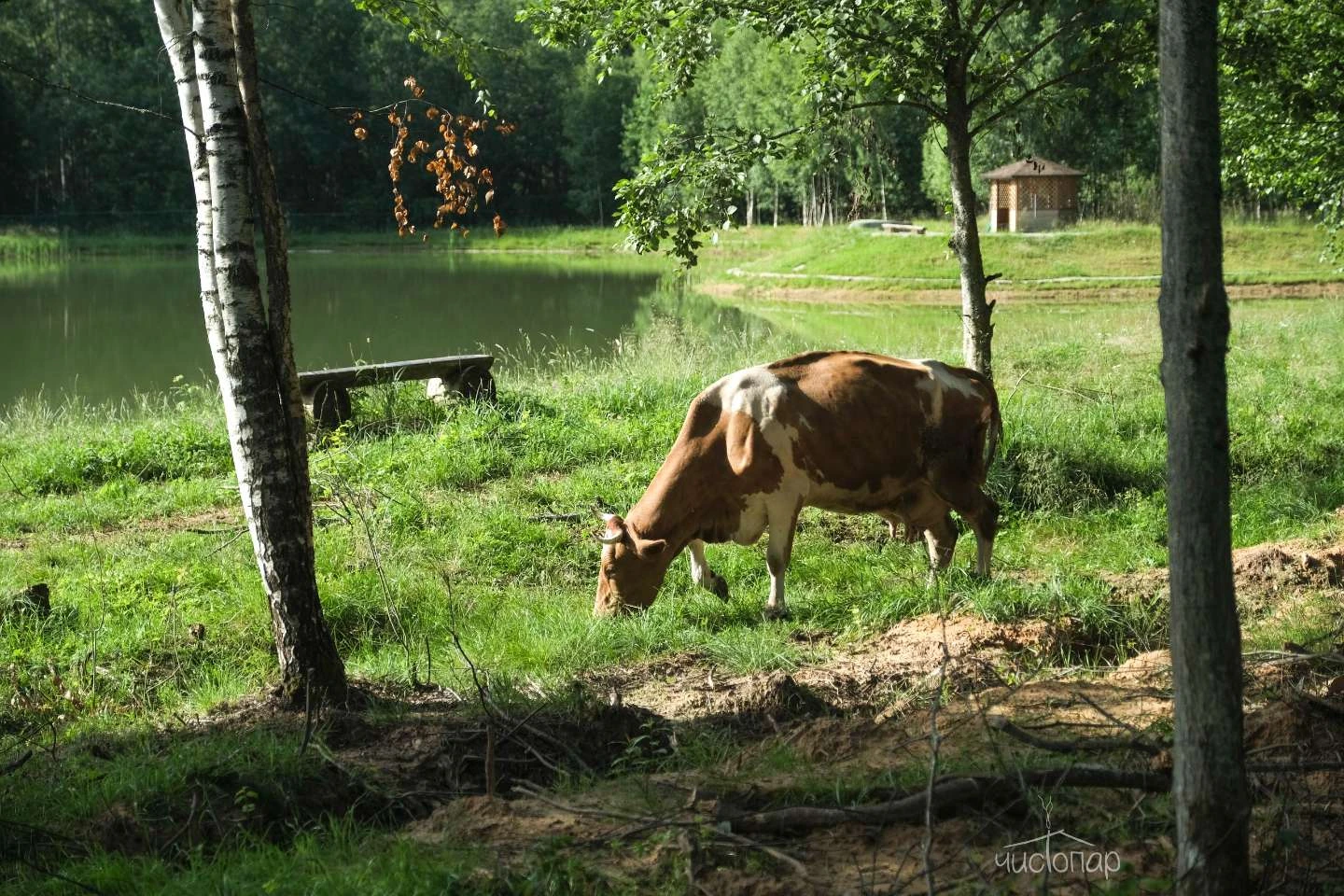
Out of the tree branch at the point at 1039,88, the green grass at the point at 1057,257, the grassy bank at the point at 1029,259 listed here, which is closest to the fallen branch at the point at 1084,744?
the tree branch at the point at 1039,88

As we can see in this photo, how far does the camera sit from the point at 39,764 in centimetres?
553

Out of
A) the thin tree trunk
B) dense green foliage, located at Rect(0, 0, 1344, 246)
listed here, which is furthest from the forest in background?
the thin tree trunk

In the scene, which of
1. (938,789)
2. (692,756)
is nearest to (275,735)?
(692,756)

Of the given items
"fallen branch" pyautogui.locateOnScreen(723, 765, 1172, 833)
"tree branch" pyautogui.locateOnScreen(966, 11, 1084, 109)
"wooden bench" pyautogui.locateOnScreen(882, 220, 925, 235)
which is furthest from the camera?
"wooden bench" pyautogui.locateOnScreen(882, 220, 925, 235)

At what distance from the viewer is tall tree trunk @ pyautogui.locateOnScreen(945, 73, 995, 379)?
11.7 metres

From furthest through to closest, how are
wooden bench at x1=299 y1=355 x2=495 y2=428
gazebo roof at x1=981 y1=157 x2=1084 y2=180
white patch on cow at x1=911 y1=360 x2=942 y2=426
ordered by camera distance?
gazebo roof at x1=981 y1=157 x2=1084 y2=180, wooden bench at x1=299 y1=355 x2=495 y2=428, white patch on cow at x1=911 y1=360 x2=942 y2=426

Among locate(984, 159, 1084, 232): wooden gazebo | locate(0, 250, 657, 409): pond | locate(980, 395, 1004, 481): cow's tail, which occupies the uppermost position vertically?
locate(984, 159, 1084, 232): wooden gazebo

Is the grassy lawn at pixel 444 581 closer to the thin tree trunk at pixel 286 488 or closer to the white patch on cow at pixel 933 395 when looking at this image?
the thin tree trunk at pixel 286 488

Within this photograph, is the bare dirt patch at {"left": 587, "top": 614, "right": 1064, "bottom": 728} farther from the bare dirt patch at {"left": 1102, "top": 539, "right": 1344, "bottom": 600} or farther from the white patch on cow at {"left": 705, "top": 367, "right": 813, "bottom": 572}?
the white patch on cow at {"left": 705, "top": 367, "right": 813, "bottom": 572}

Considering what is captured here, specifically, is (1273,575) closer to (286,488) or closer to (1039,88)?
(1039,88)

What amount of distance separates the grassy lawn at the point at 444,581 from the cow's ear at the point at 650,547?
0.42 meters

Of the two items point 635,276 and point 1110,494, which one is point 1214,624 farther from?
point 635,276

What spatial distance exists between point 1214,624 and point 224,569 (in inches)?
292

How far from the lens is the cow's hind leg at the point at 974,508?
9008mm
